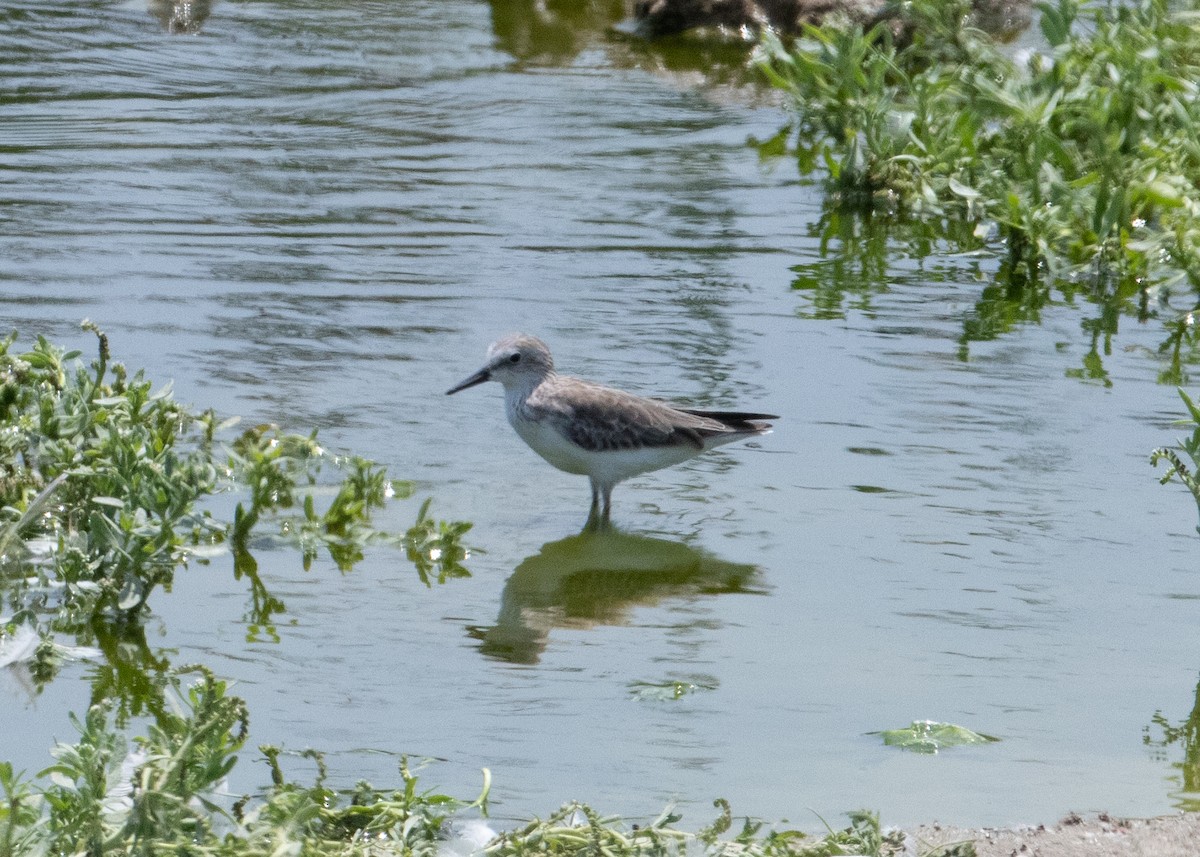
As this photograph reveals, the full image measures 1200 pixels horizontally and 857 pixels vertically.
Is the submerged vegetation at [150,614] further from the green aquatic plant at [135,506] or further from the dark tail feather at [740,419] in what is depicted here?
the dark tail feather at [740,419]

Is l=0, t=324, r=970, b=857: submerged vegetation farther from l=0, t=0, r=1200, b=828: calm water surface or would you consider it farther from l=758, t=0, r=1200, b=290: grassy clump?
l=758, t=0, r=1200, b=290: grassy clump

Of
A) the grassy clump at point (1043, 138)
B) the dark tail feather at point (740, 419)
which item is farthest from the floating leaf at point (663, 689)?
the grassy clump at point (1043, 138)

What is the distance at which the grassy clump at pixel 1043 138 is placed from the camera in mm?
10602

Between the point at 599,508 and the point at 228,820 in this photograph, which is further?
the point at 599,508

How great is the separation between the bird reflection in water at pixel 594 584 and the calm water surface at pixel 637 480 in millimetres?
21

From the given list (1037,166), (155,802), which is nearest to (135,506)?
(155,802)

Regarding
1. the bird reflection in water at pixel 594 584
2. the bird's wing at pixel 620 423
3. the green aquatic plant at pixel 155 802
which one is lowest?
the bird reflection in water at pixel 594 584

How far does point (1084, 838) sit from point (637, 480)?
12.8 feet

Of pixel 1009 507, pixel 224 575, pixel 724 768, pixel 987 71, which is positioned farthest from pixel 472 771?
pixel 987 71

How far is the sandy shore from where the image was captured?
483cm

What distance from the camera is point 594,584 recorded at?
282 inches

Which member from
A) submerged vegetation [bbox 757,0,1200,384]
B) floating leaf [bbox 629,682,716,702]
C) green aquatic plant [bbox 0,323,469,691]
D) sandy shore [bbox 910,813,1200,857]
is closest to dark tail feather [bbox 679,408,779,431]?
green aquatic plant [bbox 0,323,469,691]

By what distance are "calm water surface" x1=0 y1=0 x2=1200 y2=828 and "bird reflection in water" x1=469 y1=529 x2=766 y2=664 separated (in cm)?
2

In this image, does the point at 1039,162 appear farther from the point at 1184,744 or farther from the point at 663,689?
the point at 663,689
